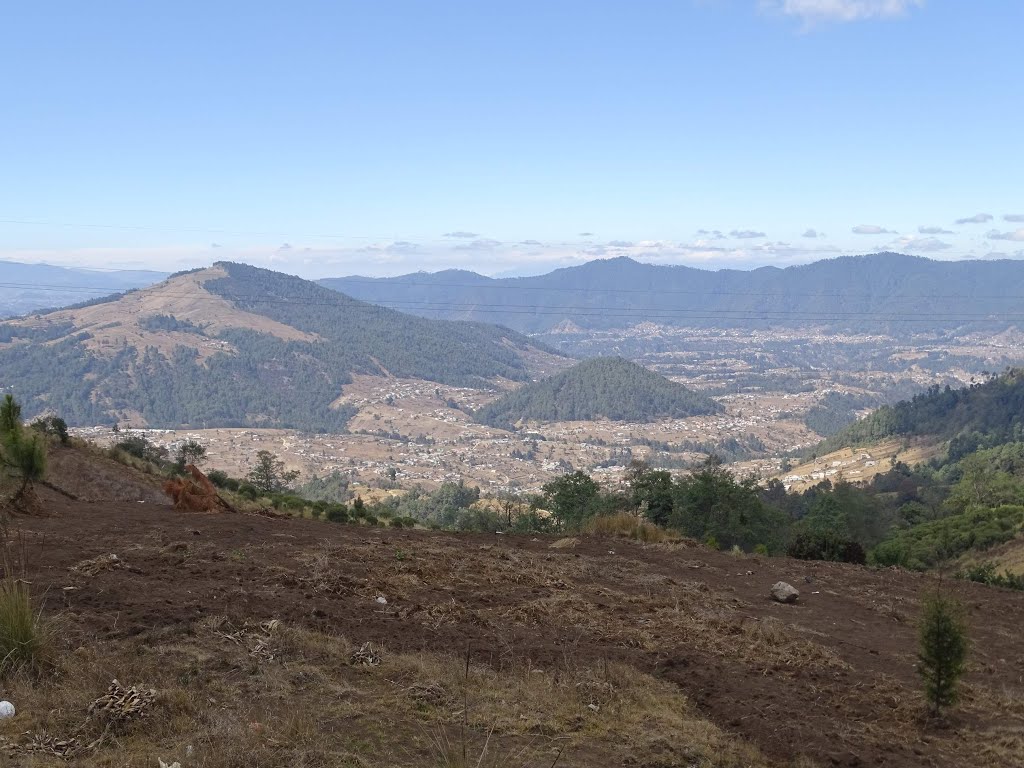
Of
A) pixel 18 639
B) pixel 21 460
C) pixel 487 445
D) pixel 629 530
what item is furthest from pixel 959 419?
pixel 18 639

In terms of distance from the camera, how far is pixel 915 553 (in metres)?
25.0

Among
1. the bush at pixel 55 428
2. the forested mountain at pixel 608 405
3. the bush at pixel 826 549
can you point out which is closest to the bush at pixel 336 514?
the bush at pixel 55 428

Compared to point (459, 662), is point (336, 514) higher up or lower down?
lower down

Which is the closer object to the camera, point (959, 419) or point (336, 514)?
point (336, 514)

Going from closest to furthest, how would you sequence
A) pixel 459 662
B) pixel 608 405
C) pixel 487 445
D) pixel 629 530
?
pixel 459 662
pixel 629 530
pixel 487 445
pixel 608 405

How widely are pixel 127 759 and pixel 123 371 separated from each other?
19113 cm

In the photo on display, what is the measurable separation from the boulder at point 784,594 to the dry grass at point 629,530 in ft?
15.6

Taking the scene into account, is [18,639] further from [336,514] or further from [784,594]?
[336,514]

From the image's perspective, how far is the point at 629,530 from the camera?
59.6 ft

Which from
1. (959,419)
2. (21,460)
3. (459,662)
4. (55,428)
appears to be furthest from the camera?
(959,419)

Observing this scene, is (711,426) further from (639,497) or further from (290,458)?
(639,497)

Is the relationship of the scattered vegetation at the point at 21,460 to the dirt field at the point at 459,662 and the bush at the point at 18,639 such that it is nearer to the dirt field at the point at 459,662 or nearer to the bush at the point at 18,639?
the dirt field at the point at 459,662

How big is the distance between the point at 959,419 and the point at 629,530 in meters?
113

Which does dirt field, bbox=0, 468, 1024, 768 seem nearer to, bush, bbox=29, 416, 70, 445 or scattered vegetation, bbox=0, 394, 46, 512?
scattered vegetation, bbox=0, 394, 46, 512
